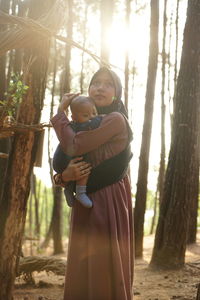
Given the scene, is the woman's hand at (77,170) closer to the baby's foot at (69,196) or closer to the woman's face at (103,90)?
the baby's foot at (69,196)

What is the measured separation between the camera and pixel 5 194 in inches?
160

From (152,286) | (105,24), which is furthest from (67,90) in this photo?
(152,286)

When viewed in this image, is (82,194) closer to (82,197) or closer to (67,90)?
(82,197)

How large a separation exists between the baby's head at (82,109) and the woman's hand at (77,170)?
277 millimetres

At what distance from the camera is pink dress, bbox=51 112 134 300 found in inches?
119

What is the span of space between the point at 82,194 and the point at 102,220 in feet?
0.74

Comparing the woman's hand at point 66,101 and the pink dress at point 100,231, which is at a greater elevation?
the woman's hand at point 66,101

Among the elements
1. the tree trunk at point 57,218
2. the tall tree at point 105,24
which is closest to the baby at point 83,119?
the tall tree at point 105,24

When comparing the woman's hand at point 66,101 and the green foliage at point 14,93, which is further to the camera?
the green foliage at point 14,93

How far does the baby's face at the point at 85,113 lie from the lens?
2.95 m

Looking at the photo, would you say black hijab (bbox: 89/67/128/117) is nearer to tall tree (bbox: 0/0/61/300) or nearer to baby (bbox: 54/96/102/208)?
baby (bbox: 54/96/102/208)

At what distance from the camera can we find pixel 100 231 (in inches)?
121

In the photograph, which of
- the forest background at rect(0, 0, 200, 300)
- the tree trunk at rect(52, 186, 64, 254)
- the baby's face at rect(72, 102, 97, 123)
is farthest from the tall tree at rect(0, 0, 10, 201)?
the tree trunk at rect(52, 186, 64, 254)

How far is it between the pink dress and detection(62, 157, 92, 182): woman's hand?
61 mm
